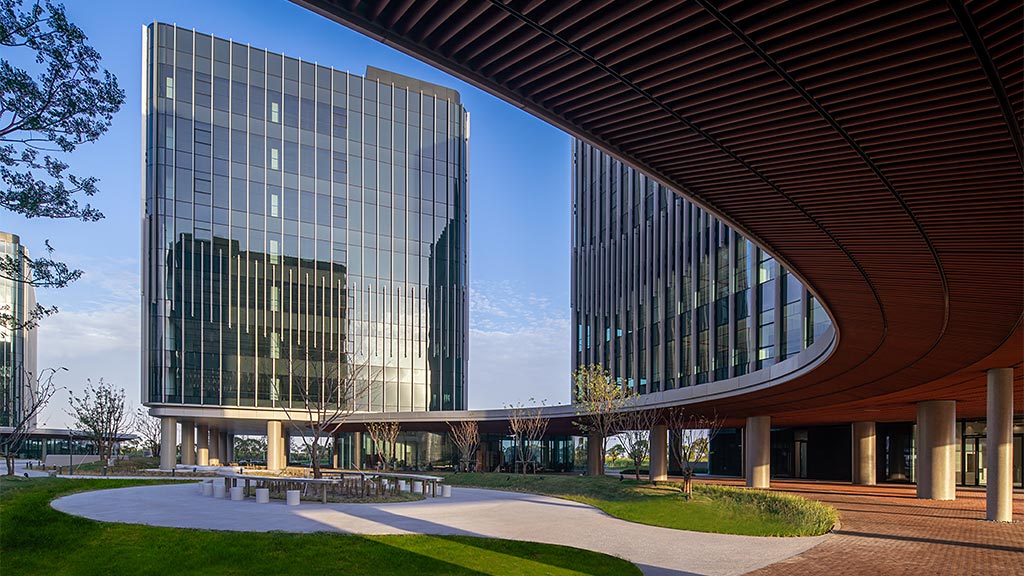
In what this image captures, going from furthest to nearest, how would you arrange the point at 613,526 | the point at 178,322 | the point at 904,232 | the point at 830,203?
the point at 178,322 → the point at 613,526 → the point at 904,232 → the point at 830,203

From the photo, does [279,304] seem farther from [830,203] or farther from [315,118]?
[830,203]

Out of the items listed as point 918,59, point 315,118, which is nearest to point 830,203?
point 918,59

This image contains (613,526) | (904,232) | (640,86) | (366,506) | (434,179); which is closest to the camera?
(640,86)

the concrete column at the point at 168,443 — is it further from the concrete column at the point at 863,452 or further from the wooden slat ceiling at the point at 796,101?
the wooden slat ceiling at the point at 796,101

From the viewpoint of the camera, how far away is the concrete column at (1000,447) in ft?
78.7

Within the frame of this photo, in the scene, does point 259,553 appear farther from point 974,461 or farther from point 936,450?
point 974,461

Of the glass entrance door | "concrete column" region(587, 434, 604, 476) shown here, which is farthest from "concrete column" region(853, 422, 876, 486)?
"concrete column" region(587, 434, 604, 476)

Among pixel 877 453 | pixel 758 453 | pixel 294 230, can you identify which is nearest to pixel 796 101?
pixel 758 453

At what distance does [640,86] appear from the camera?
7.80 meters

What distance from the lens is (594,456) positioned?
4991cm

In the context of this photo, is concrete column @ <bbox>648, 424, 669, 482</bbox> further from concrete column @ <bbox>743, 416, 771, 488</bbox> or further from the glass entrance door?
the glass entrance door

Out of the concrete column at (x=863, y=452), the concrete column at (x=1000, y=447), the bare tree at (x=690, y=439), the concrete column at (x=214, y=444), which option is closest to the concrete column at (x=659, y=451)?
the bare tree at (x=690, y=439)

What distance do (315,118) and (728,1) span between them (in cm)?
6223

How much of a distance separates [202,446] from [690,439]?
141ft
